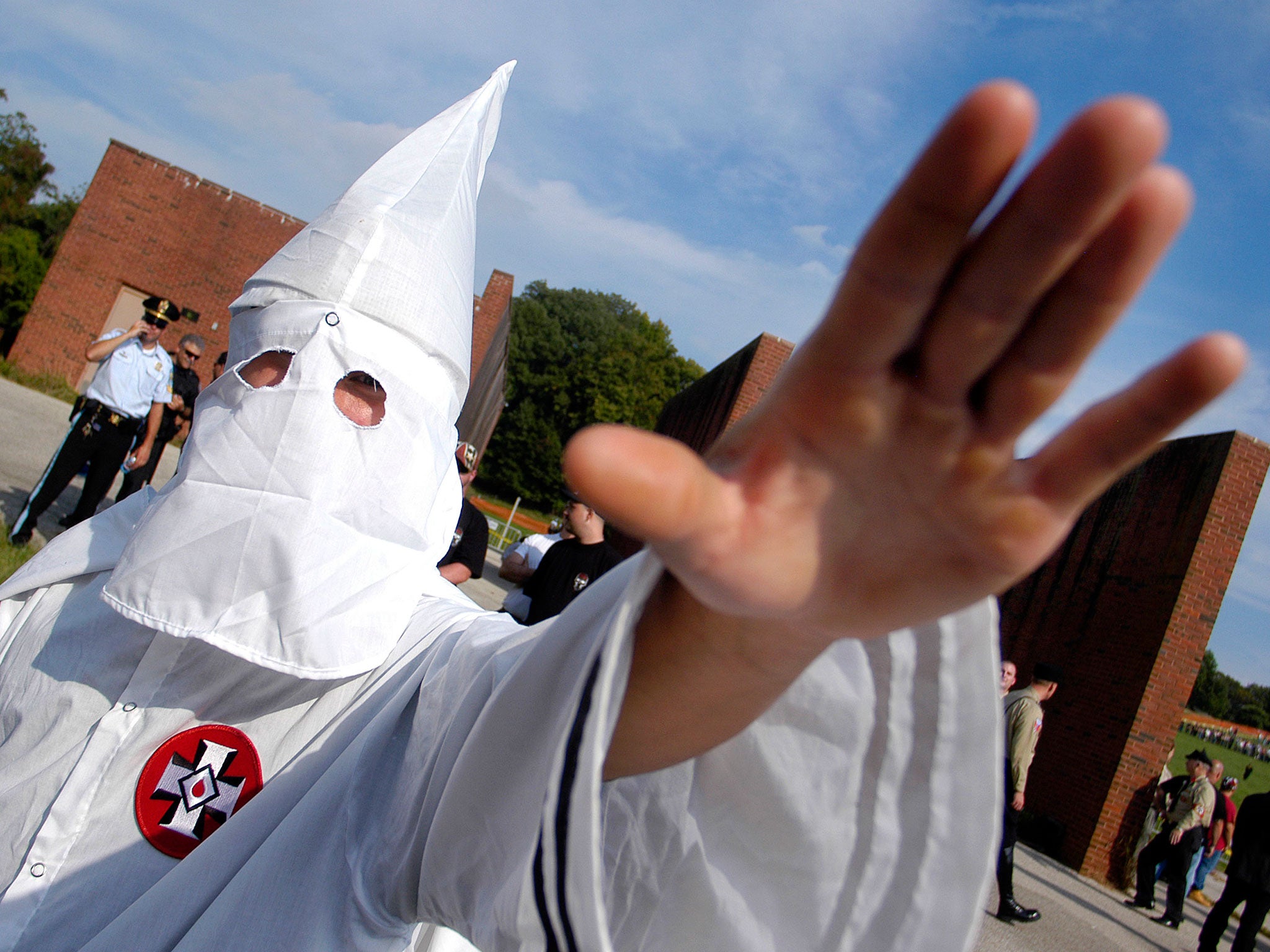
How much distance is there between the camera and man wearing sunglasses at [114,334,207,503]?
24.1 feet

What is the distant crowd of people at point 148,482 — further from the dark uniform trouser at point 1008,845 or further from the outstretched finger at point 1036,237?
the outstretched finger at point 1036,237

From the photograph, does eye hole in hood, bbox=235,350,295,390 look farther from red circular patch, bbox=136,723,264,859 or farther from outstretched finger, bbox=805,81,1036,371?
outstretched finger, bbox=805,81,1036,371

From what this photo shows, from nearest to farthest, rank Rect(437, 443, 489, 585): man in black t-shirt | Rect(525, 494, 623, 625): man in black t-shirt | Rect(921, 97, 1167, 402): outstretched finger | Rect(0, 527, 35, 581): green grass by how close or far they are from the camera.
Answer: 1. Rect(921, 97, 1167, 402): outstretched finger
2. Rect(0, 527, 35, 581): green grass
3. Rect(437, 443, 489, 585): man in black t-shirt
4. Rect(525, 494, 623, 625): man in black t-shirt

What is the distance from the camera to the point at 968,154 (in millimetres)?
517

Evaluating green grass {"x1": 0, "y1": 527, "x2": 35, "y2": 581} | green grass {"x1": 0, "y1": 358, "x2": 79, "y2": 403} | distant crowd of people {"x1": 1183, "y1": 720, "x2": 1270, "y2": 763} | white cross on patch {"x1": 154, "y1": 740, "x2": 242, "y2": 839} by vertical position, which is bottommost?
green grass {"x1": 0, "y1": 358, "x2": 79, "y2": 403}

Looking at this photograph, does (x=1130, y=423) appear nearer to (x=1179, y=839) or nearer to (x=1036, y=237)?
(x=1036, y=237)

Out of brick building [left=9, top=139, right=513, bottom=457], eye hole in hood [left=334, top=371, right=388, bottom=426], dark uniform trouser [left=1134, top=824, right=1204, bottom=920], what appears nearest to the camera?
eye hole in hood [left=334, top=371, right=388, bottom=426]

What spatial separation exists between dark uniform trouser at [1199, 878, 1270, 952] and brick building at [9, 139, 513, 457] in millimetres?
15342

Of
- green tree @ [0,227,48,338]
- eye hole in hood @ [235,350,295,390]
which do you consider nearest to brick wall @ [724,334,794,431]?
eye hole in hood @ [235,350,295,390]

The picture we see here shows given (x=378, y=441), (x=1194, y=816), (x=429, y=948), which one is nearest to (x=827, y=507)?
(x=378, y=441)

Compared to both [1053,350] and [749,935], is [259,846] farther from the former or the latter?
[1053,350]

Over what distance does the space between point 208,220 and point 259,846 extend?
21.4 meters

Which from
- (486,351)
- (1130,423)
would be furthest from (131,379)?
(486,351)

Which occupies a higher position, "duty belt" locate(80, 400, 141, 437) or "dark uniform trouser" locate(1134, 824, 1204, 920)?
"duty belt" locate(80, 400, 141, 437)
